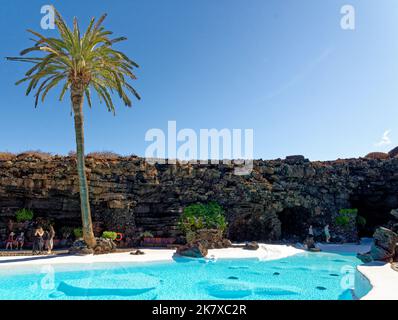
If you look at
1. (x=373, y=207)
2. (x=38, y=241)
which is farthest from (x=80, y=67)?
(x=373, y=207)

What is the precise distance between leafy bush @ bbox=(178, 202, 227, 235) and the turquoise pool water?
5170mm

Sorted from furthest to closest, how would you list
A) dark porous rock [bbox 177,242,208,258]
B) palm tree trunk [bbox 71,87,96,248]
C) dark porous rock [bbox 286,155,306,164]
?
dark porous rock [bbox 286,155,306,164], palm tree trunk [bbox 71,87,96,248], dark porous rock [bbox 177,242,208,258]

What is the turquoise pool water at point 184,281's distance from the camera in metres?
8.13

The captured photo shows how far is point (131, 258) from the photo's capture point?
1323 centimetres

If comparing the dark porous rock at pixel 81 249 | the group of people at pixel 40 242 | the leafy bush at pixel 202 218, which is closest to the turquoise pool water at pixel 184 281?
the dark porous rock at pixel 81 249

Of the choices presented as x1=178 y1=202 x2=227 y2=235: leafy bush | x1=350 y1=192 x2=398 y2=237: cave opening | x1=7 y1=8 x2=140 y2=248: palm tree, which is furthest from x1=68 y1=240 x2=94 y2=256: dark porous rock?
x1=350 y1=192 x2=398 y2=237: cave opening

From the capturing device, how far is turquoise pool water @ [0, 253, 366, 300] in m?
8.13

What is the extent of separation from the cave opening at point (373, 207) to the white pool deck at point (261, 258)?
8.56 metres

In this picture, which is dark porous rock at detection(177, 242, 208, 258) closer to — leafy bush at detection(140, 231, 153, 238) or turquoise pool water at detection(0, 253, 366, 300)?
turquoise pool water at detection(0, 253, 366, 300)

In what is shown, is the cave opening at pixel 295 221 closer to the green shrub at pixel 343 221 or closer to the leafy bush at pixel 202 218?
the green shrub at pixel 343 221

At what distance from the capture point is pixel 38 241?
47.6 feet
